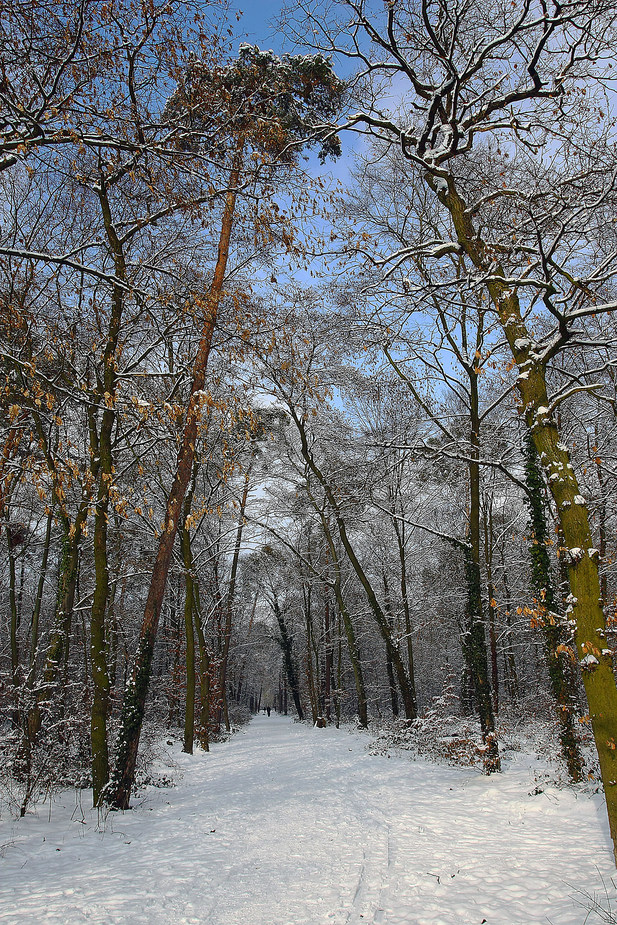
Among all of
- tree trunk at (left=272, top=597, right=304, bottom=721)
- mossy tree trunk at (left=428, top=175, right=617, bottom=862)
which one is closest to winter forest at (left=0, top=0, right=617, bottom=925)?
mossy tree trunk at (left=428, top=175, right=617, bottom=862)

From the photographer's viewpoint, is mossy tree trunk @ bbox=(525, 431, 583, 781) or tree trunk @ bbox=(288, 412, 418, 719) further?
tree trunk @ bbox=(288, 412, 418, 719)

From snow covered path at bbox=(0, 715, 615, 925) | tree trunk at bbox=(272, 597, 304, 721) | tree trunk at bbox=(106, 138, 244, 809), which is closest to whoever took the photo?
snow covered path at bbox=(0, 715, 615, 925)

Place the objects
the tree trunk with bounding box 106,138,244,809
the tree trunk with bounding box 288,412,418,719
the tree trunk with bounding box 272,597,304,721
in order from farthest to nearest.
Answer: the tree trunk with bounding box 272,597,304,721
the tree trunk with bounding box 288,412,418,719
the tree trunk with bounding box 106,138,244,809

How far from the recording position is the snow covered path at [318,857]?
Result: 394 cm

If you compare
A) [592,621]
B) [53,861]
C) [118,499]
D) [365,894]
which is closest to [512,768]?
[365,894]

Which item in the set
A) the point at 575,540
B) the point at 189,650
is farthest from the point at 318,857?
the point at 189,650

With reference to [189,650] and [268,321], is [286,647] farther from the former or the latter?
[268,321]

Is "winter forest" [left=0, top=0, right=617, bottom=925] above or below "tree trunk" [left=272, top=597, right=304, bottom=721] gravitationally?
above

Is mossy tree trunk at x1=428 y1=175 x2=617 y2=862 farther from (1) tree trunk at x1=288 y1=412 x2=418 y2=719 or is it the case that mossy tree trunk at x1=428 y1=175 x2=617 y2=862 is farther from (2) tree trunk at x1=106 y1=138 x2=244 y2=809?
(1) tree trunk at x1=288 y1=412 x2=418 y2=719

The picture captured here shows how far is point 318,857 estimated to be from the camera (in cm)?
532

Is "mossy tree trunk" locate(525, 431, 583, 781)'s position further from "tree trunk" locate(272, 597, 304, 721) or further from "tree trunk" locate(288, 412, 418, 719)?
"tree trunk" locate(272, 597, 304, 721)

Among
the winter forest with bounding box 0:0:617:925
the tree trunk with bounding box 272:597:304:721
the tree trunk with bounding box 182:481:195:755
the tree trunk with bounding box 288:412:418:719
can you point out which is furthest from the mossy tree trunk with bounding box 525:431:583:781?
the tree trunk with bounding box 272:597:304:721

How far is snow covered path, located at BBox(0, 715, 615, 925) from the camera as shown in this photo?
394cm

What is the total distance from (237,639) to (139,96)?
112 feet
